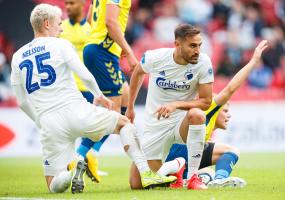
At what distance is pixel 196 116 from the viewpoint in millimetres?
8078

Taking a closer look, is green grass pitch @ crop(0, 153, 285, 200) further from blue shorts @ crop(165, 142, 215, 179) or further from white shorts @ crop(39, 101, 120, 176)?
blue shorts @ crop(165, 142, 215, 179)

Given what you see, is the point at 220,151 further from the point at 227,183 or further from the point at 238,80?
the point at 238,80

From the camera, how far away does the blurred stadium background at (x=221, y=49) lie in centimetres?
1645

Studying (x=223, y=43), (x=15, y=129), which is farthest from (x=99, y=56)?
(x=223, y=43)

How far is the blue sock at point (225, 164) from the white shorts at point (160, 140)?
48 centimetres

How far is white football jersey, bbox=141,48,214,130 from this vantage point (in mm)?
8289

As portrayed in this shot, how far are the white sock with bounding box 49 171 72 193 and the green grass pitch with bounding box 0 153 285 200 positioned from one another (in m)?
0.10

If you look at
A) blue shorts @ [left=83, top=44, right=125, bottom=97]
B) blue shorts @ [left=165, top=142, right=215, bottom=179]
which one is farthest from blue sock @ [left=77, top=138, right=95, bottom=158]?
blue shorts @ [left=165, top=142, right=215, bottom=179]

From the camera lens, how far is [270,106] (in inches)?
678

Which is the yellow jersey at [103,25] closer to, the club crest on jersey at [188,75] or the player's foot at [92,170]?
the player's foot at [92,170]

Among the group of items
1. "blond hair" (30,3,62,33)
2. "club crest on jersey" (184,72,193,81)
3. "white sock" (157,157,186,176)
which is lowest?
"white sock" (157,157,186,176)

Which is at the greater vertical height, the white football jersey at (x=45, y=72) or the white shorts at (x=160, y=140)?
the white football jersey at (x=45, y=72)

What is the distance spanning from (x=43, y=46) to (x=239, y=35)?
42.1 feet

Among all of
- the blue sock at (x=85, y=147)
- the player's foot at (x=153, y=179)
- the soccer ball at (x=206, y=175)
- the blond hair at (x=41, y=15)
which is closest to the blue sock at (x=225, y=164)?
the soccer ball at (x=206, y=175)
